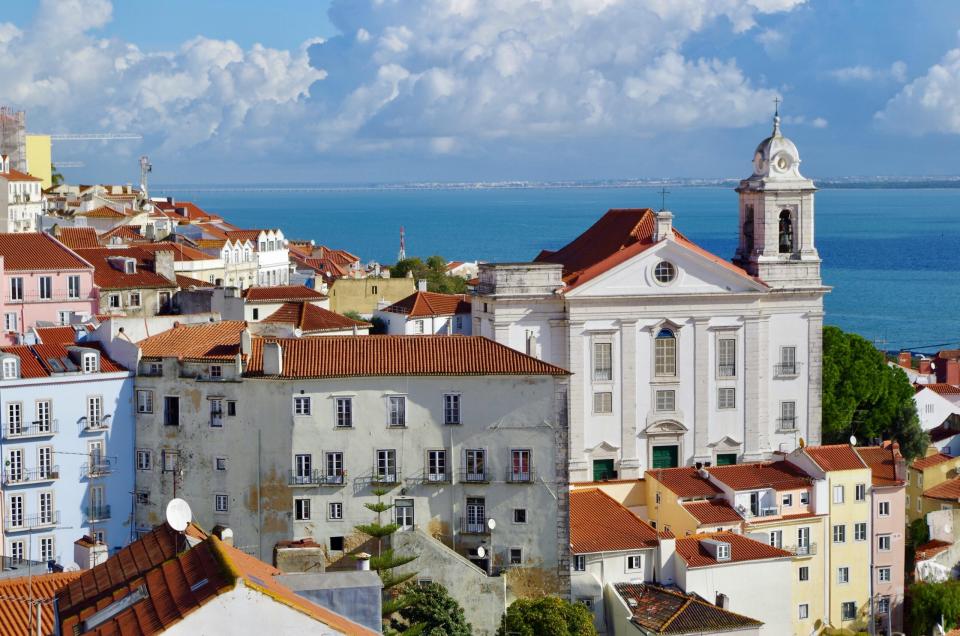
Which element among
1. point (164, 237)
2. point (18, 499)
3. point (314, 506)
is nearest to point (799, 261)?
point (314, 506)

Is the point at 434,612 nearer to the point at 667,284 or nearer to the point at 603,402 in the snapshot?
the point at 603,402

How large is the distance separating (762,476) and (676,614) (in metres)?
7.16

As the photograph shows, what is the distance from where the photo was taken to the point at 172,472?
38.2 metres

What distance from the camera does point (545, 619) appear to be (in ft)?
117

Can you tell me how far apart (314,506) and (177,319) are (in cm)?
1203

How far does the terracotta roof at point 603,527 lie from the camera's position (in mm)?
40250

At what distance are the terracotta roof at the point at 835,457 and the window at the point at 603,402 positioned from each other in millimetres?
6165

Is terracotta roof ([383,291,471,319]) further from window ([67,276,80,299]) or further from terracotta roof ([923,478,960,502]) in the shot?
terracotta roof ([923,478,960,502])

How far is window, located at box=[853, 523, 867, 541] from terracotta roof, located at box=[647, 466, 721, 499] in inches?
145

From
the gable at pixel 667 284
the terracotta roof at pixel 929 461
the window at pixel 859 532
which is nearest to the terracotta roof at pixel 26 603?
the window at pixel 859 532

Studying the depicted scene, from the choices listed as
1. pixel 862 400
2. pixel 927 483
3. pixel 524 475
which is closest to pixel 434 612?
pixel 524 475

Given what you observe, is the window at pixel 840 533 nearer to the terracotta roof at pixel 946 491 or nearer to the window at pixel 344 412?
the terracotta roof at pixel 946 491

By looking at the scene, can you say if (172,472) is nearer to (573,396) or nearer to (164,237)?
(573,396)

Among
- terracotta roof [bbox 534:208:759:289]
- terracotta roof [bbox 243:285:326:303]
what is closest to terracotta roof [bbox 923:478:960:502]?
terracotta roof [bbox 534:208:759:289]
